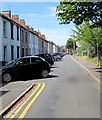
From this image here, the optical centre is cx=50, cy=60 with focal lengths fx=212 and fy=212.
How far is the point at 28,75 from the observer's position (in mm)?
15211

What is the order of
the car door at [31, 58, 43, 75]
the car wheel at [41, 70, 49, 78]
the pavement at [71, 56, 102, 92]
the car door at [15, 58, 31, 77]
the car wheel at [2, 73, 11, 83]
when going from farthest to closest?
the car wheel at [41, 70, 49, 78]
the car door at [31, 58, 43, 75]
the car door at [15, 58, 31, 77]
the car wheel at [2, 73, 11, 83]
the pavement at [71, 56, 102, 92]

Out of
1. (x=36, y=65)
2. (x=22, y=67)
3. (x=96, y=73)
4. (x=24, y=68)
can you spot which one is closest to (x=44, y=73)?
(x=36, y=65)

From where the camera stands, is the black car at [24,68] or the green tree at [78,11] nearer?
the black car at [24,68]

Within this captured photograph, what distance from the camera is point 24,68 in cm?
1490

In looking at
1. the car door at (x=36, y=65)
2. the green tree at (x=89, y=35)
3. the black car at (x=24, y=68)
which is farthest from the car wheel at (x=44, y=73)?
the green tree at (x=89, y=35)

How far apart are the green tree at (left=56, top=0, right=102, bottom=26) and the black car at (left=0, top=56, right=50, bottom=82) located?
15.1 ft

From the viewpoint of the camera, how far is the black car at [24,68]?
14.2 metres

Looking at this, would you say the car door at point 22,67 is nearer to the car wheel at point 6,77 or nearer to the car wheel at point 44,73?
the car wheel at point 6,77

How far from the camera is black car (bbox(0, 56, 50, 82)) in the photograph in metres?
14.2

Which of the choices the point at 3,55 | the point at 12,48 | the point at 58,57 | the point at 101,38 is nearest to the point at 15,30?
the point at 12,48

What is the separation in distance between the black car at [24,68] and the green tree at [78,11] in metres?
4.59

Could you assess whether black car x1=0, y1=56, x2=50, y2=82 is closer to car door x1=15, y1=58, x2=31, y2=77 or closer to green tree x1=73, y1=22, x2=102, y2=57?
car door x1=15, y1=58, x2=31, y2=77

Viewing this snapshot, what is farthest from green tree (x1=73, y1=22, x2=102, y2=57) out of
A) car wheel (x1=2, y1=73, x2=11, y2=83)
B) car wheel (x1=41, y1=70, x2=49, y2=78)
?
car wheel (x1=2, y1=73, x2=11, y2=83)

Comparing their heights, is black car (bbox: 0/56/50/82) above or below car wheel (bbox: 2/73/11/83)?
above
